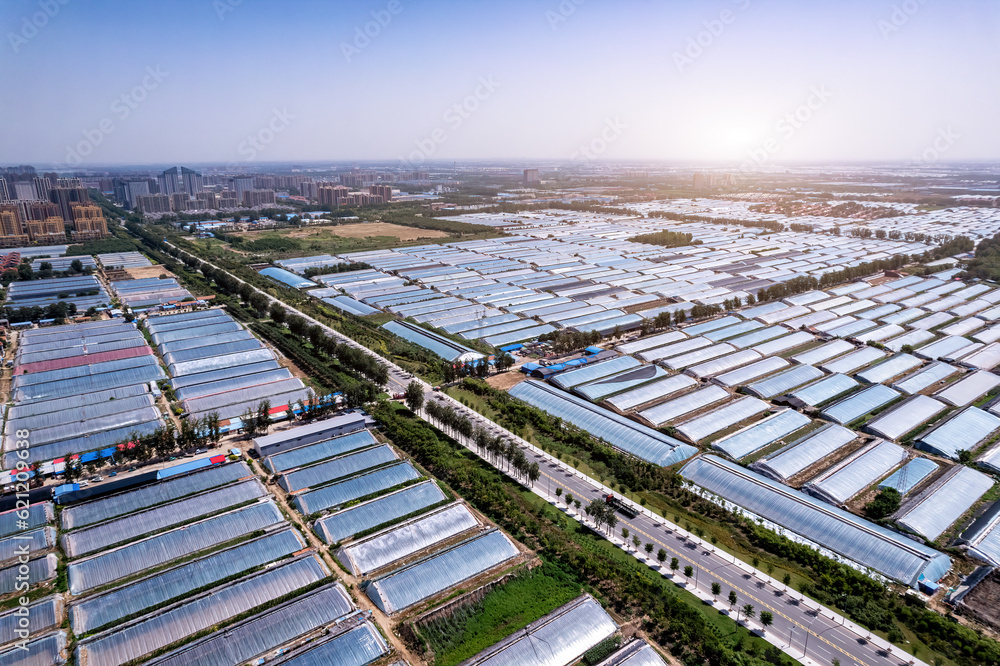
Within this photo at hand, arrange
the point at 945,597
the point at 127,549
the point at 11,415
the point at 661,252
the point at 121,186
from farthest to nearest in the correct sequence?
the point at 121,186 → the point at 661,252 → the point at 11,415 → the point at 127,549 → the point at 945,597

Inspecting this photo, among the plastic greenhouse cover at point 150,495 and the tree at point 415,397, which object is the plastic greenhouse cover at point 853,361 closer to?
the tree at point 415,397

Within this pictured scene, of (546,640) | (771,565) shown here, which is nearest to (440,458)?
(546,640)

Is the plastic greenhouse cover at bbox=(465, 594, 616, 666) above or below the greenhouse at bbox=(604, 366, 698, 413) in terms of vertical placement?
below

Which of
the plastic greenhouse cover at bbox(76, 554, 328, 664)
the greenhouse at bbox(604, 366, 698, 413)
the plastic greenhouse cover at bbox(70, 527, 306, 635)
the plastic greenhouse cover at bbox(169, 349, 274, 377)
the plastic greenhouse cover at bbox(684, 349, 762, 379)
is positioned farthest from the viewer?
the plastic greenhouse cover at bbox(684, 349, 762, 379)

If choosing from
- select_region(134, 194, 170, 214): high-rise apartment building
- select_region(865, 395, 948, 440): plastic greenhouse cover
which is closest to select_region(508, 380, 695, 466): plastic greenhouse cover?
select_region(865, 395, 948, 440): plastic greenhouse cover

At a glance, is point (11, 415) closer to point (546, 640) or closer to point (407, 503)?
point (407, 503)

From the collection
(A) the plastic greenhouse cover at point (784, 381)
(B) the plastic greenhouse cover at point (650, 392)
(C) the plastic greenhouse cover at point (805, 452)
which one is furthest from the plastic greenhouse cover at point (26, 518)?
(A) the plastic greenhouse cover at point (784, 381)

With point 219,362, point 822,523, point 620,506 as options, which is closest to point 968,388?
point 822,523

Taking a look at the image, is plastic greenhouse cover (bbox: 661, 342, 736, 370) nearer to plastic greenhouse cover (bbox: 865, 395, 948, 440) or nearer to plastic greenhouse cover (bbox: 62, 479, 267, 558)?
plastic greenhouse cover (bbox: 865, 395, 948, 440)
